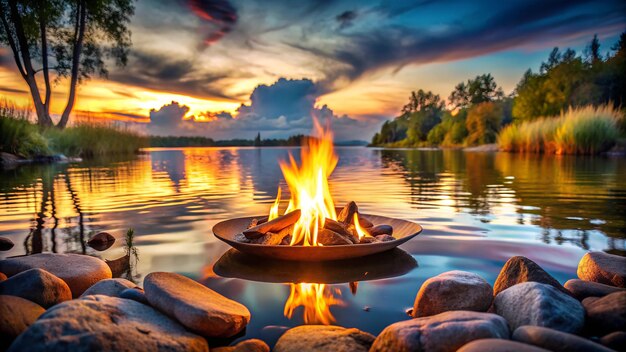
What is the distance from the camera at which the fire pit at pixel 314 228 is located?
161 inches

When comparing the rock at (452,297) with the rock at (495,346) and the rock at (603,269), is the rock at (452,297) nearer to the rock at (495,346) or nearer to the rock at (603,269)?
the rock at (495,346)

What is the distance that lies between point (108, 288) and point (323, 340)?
175 centimetres

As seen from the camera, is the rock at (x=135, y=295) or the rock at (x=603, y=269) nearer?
the rock at (x=135, y=295)

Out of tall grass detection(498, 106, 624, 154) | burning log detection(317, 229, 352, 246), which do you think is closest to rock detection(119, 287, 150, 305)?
burning log detection(317, 229, 352, 246)

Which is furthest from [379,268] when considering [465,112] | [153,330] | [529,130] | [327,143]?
[465,112]

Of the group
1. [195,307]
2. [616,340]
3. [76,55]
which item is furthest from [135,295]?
[76,55]

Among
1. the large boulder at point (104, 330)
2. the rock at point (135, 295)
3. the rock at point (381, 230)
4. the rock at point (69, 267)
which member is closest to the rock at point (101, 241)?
the rock at point (69, 267)

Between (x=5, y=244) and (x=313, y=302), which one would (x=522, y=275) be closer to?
(x=313, y=302)

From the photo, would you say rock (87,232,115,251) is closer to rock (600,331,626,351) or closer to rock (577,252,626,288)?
rock (600,331,626,351)

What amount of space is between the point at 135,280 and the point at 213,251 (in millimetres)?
1176

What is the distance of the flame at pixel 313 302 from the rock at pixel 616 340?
175 centimetres

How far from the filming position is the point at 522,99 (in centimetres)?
5250

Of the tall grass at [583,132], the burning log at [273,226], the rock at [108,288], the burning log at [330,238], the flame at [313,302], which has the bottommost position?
the flame at [313,302]

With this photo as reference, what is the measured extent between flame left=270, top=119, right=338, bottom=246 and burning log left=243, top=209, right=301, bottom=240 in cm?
10
